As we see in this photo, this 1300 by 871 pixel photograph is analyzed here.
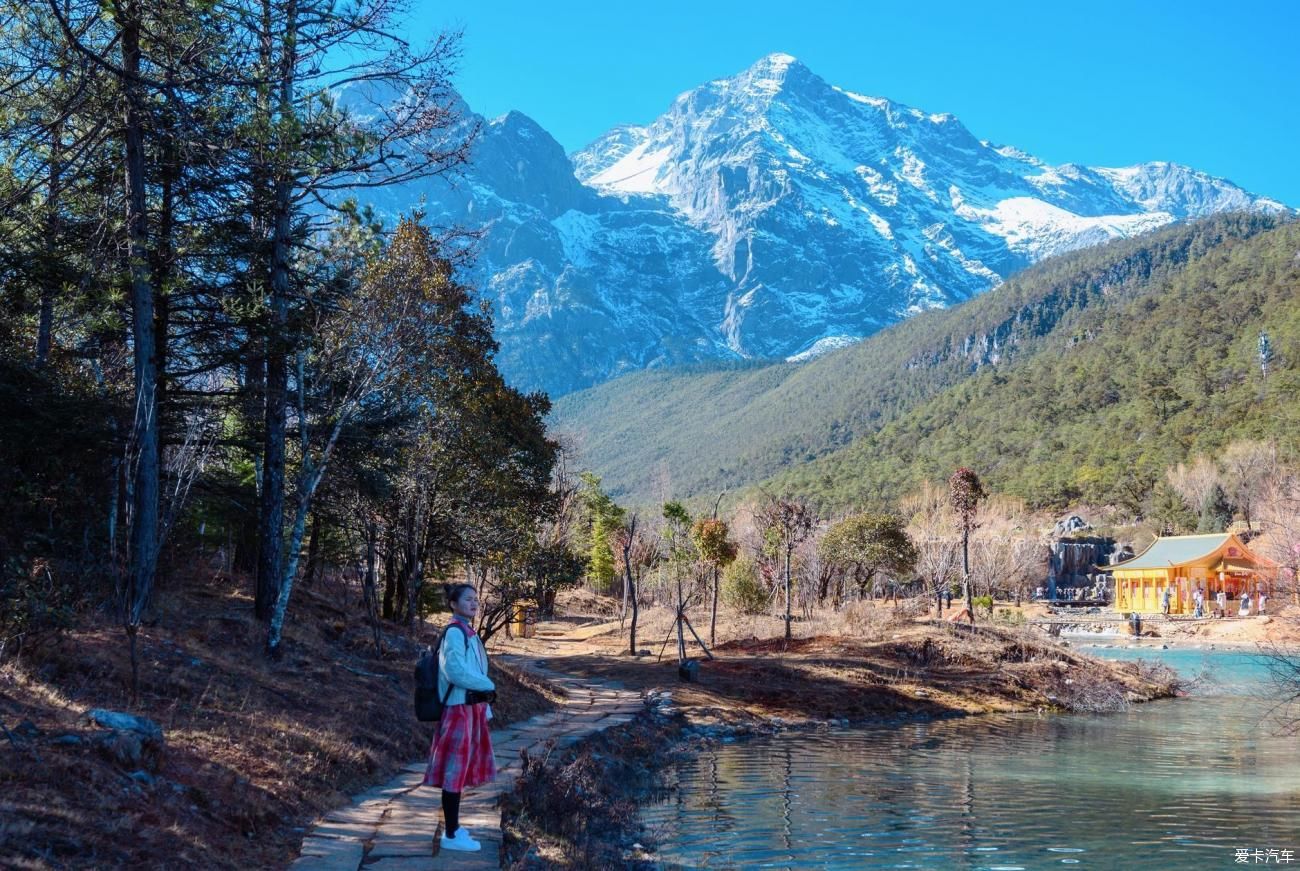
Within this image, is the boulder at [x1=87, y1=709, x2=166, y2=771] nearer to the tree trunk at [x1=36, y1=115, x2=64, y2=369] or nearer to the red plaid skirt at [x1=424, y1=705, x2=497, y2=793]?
the red plaid skirt at [x1=424, y1=705, x2=497, y2=793]

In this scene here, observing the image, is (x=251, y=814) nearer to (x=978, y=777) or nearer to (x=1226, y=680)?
(x=978, y=777)

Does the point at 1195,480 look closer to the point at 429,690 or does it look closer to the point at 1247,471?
the point at 1247,471

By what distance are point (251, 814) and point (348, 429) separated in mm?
7905

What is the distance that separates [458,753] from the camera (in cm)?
648

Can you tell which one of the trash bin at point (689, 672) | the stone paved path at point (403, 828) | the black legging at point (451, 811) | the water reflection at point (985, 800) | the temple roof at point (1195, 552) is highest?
the temple roof at point (1195, 552)

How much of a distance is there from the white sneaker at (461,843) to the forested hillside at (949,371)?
75606 millimetres

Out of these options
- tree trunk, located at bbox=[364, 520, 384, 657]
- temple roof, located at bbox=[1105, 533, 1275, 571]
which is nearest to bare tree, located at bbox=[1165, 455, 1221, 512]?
temple roof, located at bbox=[1105, 533, 1275, 571]

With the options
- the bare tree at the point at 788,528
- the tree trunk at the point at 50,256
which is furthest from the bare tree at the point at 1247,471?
the tree trunk at the point at 50,256

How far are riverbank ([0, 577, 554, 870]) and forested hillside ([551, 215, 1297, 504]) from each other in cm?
7100

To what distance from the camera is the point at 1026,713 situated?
22.0 m

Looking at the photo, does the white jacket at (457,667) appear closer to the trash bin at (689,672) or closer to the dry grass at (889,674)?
the dry grass at (889,674)

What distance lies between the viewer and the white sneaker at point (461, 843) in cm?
641

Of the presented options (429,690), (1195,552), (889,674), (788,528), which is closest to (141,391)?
(429,690)

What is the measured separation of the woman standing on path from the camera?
6449 millimetres
